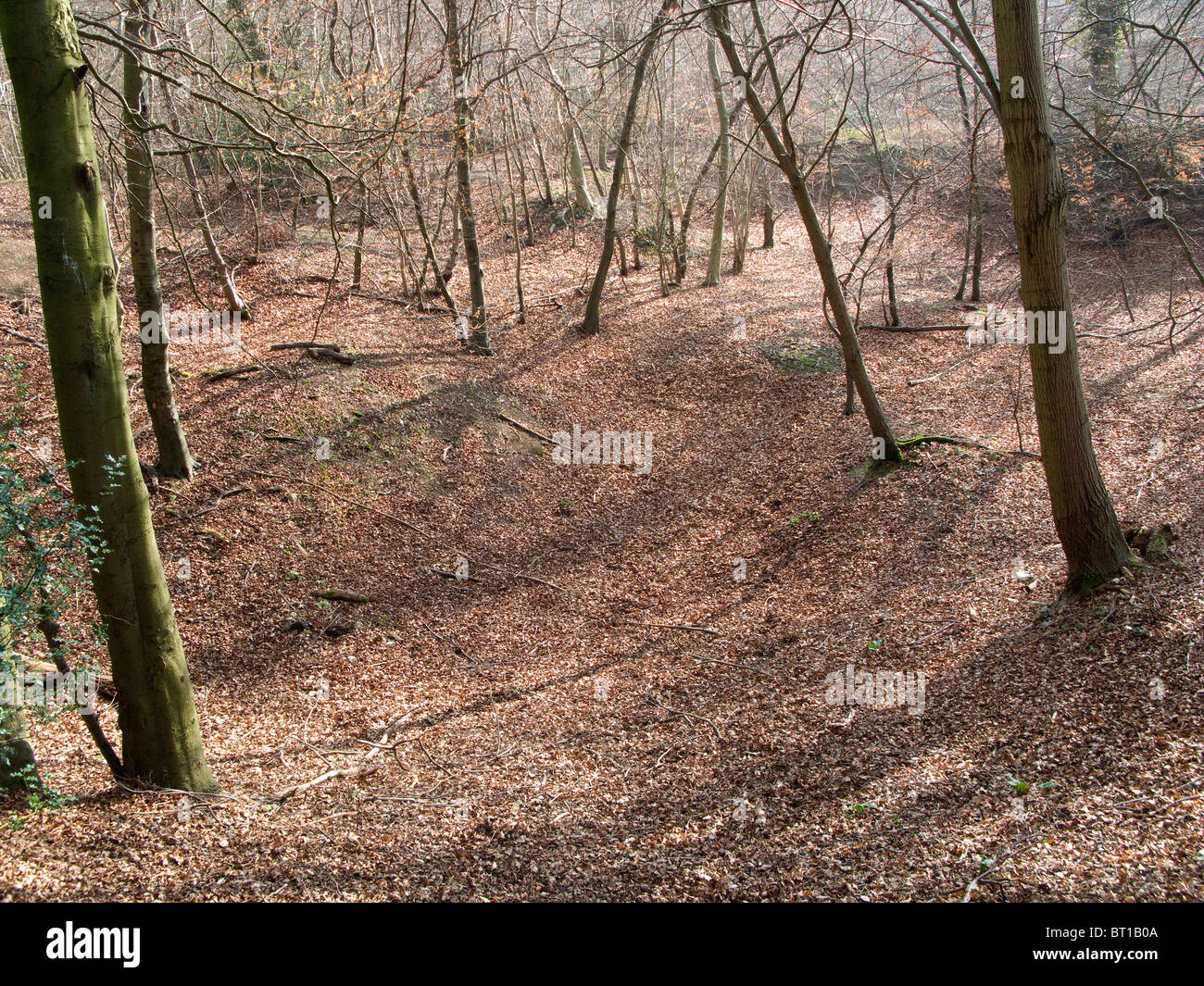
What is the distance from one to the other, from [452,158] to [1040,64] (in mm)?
9353

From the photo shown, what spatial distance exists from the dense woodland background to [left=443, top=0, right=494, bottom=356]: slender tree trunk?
0.10 metres

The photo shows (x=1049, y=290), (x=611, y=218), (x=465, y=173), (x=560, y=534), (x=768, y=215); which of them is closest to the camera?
(x=1049, y=290)

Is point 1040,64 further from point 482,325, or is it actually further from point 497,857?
point 482,325

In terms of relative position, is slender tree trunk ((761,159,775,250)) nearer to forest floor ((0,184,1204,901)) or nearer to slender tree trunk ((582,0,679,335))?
slender tree trunk ((582,0,679,335))

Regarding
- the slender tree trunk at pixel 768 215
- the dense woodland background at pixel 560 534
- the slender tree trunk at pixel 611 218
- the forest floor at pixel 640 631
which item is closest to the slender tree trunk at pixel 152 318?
the dense woodland background at pixel 560 534

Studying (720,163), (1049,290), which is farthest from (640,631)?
(720,163)

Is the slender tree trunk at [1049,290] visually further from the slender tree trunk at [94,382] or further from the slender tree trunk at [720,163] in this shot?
the slender tree trunk at [720,163]

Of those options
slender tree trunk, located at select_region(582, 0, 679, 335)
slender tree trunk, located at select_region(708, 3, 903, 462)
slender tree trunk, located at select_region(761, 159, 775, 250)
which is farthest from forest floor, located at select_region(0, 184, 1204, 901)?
slender tree trunk, located at select_region(761, 159, 775, 250)

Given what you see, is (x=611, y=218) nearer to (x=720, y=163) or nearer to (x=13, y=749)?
(x=720, y=163)

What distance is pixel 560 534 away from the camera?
382 inches

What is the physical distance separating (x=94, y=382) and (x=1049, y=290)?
5799mm

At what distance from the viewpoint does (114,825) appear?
4.15 metres

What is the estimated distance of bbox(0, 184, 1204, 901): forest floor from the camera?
13.4 feet

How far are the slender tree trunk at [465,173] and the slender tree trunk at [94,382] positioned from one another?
7.56 m
